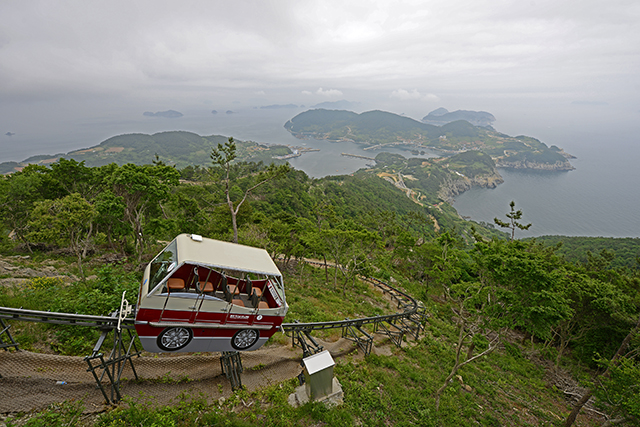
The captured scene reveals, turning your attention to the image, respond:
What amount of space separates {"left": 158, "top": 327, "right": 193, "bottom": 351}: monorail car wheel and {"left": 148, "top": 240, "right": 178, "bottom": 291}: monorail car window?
4.30 feet

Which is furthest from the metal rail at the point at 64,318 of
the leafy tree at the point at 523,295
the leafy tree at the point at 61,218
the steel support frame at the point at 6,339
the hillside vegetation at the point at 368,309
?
the leafy tree at the point at 523,295

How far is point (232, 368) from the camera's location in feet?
25.2

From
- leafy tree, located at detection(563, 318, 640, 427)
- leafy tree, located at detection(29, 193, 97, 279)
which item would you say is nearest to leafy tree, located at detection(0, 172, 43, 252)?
leafy tree, located at detection(29, 193, 97, 279)

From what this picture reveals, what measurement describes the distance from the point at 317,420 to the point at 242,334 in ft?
11.0

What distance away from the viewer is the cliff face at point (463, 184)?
164 m

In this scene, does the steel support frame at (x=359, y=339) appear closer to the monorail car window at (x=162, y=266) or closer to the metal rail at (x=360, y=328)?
the metal rail at (x=360, y=328)

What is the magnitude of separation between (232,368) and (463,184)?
20079 centimetres

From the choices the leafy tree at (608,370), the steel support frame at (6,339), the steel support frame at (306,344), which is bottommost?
the leafy tree at (608,370)

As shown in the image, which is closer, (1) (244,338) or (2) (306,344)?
(1) (244,338)

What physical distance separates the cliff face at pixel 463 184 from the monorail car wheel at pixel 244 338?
16800 cm

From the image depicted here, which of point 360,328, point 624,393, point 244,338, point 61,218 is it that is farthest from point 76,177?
point 624,393

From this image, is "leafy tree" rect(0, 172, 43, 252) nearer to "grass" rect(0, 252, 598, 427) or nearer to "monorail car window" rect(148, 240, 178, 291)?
"grass" rect(0, 252, 598, 427)

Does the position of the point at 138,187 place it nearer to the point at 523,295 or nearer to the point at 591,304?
the point at 523,295

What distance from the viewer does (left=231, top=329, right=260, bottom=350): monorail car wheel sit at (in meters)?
7.71
